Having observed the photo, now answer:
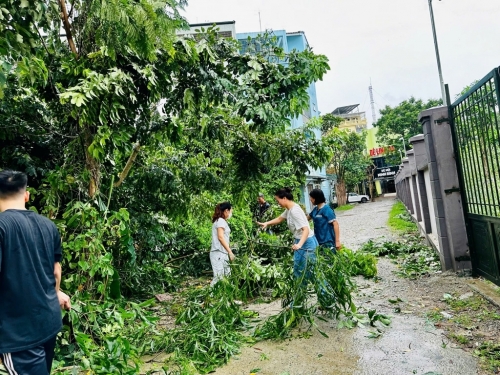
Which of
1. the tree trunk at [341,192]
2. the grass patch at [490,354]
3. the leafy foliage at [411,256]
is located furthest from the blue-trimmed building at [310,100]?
the grass patch at [490,354]

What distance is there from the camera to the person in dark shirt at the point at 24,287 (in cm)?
223

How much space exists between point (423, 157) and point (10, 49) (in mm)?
7019

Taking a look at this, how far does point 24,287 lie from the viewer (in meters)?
2.30

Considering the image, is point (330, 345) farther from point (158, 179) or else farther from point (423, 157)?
point (423, 157)

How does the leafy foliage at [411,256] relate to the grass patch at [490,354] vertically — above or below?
below

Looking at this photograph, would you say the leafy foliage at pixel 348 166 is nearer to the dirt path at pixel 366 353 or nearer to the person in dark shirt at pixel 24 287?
the dirt path at pixel 366 353

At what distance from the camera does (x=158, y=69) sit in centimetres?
447

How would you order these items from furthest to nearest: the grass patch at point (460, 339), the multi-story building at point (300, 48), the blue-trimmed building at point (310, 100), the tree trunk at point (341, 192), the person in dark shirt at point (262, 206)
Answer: the tree trunk at point (341, 192) → the blue-trimmed building at point (310, 100) → the multi-story building at point (300, 48) → the person in dark shirt at point (262, 206) → the grass patch at point (460, 339)

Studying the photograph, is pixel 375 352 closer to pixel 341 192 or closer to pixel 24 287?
pixel 24 287

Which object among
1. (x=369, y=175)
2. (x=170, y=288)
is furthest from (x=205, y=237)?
(x=369, y=175)

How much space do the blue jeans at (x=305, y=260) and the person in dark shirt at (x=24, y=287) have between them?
2.54 m

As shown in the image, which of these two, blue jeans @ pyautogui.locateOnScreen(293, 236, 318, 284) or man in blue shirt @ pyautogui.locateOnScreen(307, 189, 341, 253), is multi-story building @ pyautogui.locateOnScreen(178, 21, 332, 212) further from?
blue jeans @ pyautogui.locateOnScreen(293, 236, 318, 284)

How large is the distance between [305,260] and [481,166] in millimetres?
2443

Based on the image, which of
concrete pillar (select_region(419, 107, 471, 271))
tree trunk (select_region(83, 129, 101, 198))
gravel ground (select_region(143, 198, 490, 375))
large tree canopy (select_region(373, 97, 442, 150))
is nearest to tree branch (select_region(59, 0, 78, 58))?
tree trunk (select_region(83, 129, 101, 198))
